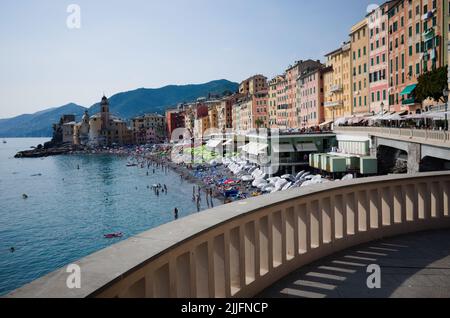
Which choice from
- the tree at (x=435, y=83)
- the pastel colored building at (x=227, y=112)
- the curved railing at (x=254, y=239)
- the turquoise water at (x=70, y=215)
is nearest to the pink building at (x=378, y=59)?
the tree at (x=435, y=83)

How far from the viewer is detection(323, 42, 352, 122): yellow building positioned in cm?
7225

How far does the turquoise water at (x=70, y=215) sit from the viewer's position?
36.4m

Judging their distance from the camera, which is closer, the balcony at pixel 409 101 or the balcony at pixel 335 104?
the balcony at pixel 409 101

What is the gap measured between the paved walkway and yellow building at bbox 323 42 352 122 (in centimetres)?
6652

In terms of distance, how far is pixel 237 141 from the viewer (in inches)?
3907

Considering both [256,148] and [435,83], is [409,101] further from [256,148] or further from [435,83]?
[256,148]

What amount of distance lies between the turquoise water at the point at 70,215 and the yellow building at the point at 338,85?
30137mm

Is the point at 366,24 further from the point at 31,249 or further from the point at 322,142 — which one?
the point at 31,249

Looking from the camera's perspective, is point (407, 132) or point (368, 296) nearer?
point (368, 296)

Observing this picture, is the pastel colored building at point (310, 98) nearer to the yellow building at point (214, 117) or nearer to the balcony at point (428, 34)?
the balcony at point (428, 34)

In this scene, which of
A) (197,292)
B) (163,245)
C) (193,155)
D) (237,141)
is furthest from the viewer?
(193,155)

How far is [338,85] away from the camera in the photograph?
7494 cm

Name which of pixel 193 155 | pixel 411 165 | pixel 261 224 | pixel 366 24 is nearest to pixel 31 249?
pixel 411 165

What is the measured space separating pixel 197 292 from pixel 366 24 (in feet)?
216
